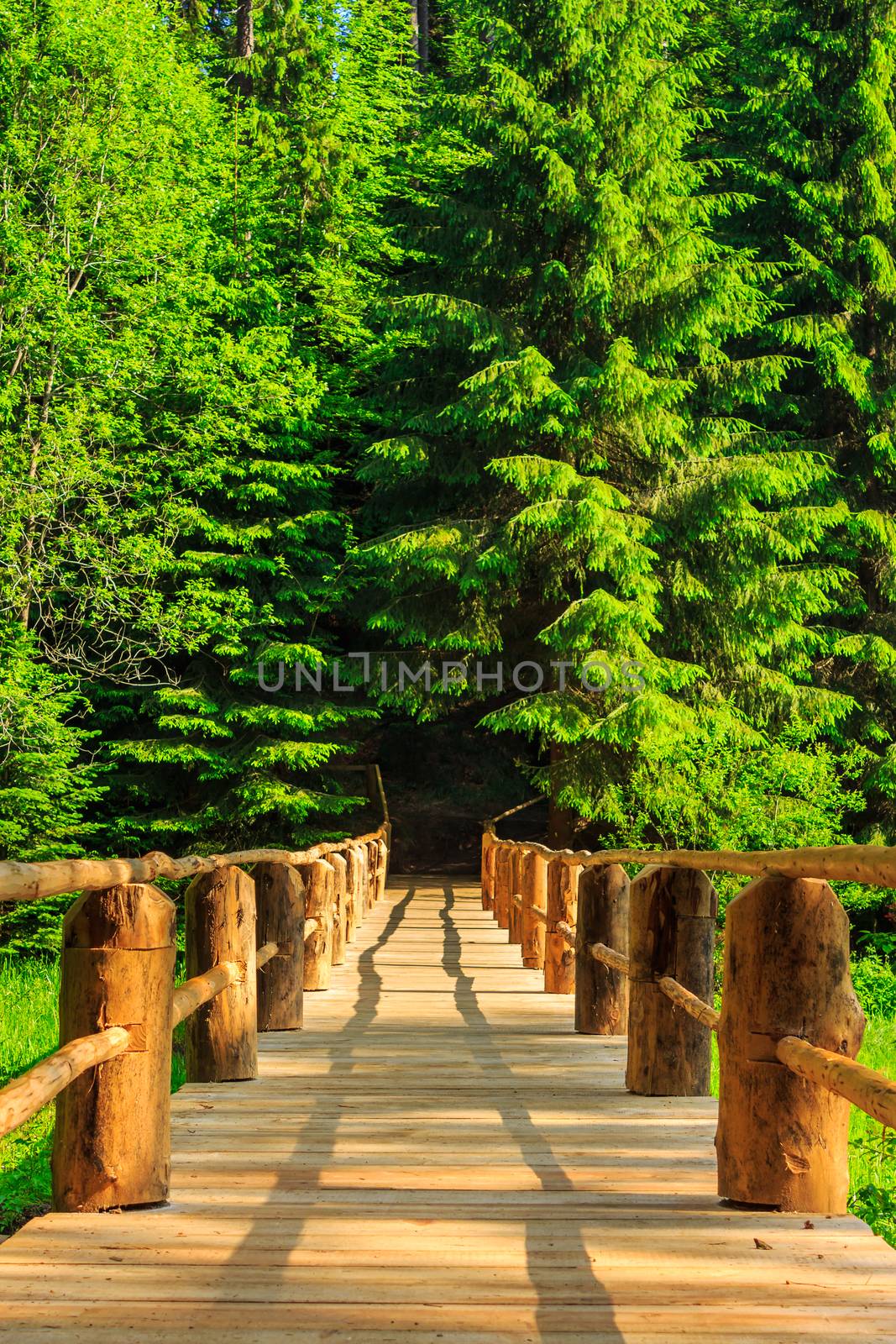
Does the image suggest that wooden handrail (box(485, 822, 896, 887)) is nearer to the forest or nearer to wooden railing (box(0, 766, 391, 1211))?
wooden railing (box(0, 766, 391, 1211))

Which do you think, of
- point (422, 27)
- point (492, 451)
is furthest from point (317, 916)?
point (422, 27)

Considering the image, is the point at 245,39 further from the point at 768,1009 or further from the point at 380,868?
the point at 768,1009

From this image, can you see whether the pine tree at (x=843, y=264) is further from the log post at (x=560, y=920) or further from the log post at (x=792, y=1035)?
the log post at (x=792, y=1035)

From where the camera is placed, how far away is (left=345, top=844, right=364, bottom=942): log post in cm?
1306

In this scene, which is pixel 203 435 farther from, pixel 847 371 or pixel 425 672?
pixel 847 371

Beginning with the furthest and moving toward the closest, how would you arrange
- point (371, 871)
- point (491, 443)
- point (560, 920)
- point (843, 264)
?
point (843, 264) → point (491, 443) → point (371, 871) → point (560, 920)

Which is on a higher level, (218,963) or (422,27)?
(422,27)

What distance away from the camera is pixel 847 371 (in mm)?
21562

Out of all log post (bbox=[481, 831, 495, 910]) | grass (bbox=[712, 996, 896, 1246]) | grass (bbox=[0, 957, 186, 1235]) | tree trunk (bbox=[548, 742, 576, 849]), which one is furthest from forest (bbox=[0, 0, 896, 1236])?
grass (bbox=[712, 996, 896, 1246])

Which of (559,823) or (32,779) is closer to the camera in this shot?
(32,779)

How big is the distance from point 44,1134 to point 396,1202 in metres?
6.26

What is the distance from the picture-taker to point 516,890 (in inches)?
540

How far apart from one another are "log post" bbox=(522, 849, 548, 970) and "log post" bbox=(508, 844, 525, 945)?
88 centimetres

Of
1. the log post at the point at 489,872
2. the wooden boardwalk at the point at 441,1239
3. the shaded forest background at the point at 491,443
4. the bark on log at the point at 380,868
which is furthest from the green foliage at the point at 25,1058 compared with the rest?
the log post at the point at 489,872
